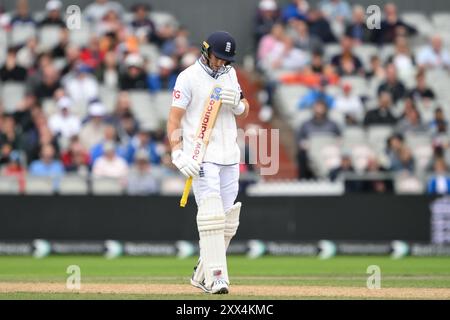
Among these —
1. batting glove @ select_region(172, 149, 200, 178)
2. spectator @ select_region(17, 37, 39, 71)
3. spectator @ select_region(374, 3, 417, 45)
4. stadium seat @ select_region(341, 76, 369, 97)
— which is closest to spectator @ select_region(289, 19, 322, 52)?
stadium seat @ select_region(341, 76, 369, 97)

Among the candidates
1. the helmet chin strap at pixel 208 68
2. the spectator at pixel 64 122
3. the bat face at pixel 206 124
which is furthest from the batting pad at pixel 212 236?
the spectator at pixel 64 122

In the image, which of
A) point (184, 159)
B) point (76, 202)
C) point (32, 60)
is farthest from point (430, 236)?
point (184, 159)

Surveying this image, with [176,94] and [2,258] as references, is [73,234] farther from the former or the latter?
[176,94]

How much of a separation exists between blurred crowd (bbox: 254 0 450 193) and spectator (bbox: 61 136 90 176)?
386 centimetres

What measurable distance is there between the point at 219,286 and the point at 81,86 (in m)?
12.0

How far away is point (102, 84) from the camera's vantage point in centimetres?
2442

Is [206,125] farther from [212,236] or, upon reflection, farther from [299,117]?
[299,117]

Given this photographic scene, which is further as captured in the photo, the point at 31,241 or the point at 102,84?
the point at 102,84

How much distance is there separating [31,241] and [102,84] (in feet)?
13.9

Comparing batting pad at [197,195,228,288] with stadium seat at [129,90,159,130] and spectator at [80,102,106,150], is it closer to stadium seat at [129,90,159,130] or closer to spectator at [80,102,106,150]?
spectator at [80,102,106,150]

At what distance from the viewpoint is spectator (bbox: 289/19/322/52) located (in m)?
26.3

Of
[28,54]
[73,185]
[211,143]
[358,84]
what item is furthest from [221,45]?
[358,84]

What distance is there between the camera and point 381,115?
2398 centimetres

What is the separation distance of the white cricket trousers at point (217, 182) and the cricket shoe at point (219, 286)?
785 millimetres
